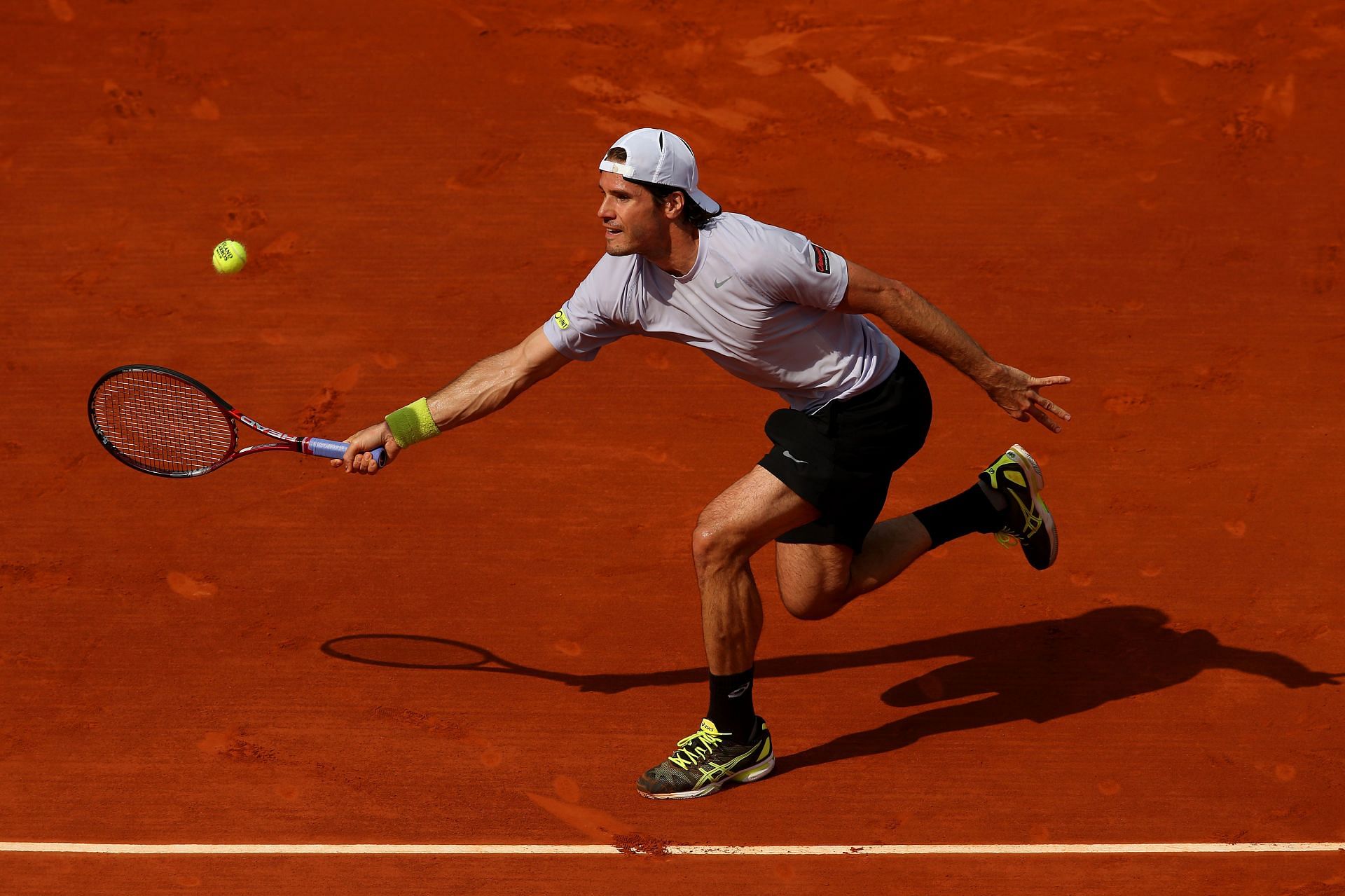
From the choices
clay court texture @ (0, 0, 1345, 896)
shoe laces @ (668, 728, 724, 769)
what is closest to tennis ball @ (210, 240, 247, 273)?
clay court texture @ (0, 0, 1345, 896)

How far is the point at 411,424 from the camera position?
507 centimetres

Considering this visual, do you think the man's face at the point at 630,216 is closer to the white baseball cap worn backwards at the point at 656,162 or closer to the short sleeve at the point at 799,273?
the white baseball cap worn backwards at the point at 656,162

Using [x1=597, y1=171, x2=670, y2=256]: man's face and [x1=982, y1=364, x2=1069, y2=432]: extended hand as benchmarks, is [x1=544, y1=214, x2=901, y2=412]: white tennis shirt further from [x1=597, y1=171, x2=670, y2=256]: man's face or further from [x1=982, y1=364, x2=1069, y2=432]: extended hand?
[x1=982, y1=364, x2=1069, y2=432]: extended hand

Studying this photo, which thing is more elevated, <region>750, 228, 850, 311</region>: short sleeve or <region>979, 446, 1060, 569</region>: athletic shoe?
<region>750, 228, 850, 311</region>: short sleeve

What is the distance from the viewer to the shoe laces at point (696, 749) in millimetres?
5219

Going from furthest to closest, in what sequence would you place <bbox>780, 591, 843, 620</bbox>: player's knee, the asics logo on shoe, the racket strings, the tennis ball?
the tennis ball, the racket strings, <bbox>780, 591, 843, 620</bbox>: player's knee, the asics logo on shoe

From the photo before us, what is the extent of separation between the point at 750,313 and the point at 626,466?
88.3 inches

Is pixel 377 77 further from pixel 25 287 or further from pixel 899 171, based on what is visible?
pixel 899 171

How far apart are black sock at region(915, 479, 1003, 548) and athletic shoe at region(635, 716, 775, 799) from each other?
1033mm

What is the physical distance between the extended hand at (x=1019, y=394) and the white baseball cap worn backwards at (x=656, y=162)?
116 cm

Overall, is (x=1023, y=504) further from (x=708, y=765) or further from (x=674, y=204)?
(x=674, y=204)

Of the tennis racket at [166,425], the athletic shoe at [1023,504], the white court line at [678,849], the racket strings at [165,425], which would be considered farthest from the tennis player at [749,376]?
the racket strings at [165,425]

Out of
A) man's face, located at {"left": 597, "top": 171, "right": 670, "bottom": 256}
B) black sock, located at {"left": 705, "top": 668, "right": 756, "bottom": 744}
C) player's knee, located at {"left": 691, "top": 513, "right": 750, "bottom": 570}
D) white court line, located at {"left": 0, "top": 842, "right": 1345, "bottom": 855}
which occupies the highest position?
man's face, located at {"left": 597, "top": 171, "right": 670, "bottom": 256}

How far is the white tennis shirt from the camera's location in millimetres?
4777
